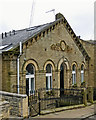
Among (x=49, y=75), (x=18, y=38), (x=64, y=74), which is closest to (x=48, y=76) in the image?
(x=49, y=75)

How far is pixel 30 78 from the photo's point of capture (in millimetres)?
11156

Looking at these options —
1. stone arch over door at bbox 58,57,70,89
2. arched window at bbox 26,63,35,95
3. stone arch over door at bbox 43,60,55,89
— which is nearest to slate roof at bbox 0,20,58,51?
arched window at bbox 26,63,35,95

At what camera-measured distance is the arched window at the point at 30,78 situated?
11.0 meters

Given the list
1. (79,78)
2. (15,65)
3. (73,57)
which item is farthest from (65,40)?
(15,65)

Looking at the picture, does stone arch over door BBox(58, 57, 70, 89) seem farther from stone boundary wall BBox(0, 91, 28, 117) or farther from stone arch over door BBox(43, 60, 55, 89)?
stone boundary wall BBox(0, 91, 28, 117)

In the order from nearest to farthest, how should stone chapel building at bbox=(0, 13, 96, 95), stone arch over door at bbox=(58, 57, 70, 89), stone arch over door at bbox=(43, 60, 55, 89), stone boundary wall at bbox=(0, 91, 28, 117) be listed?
stone boundary wall at bbox=(0, 91, 28, 117)
stone chapel building at bbox=(0, 13, 96, 95)
stone arch over door at bbox=(43, 60, 55, 89)
stone arch over door at bbox=(58, 57, 70, 89)

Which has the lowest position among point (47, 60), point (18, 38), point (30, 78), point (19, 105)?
point (19, 105)

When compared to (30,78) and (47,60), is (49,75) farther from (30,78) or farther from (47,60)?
(30,78)

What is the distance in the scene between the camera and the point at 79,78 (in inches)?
640

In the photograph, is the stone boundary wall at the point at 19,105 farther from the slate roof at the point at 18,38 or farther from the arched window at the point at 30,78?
the slate roof at the point at 18,38

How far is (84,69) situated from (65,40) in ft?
15.3

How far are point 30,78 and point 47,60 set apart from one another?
7.10 ft

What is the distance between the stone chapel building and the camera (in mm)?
10117

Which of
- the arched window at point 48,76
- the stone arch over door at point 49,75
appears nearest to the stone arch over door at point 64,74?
the stone arch over door at point 49,75
